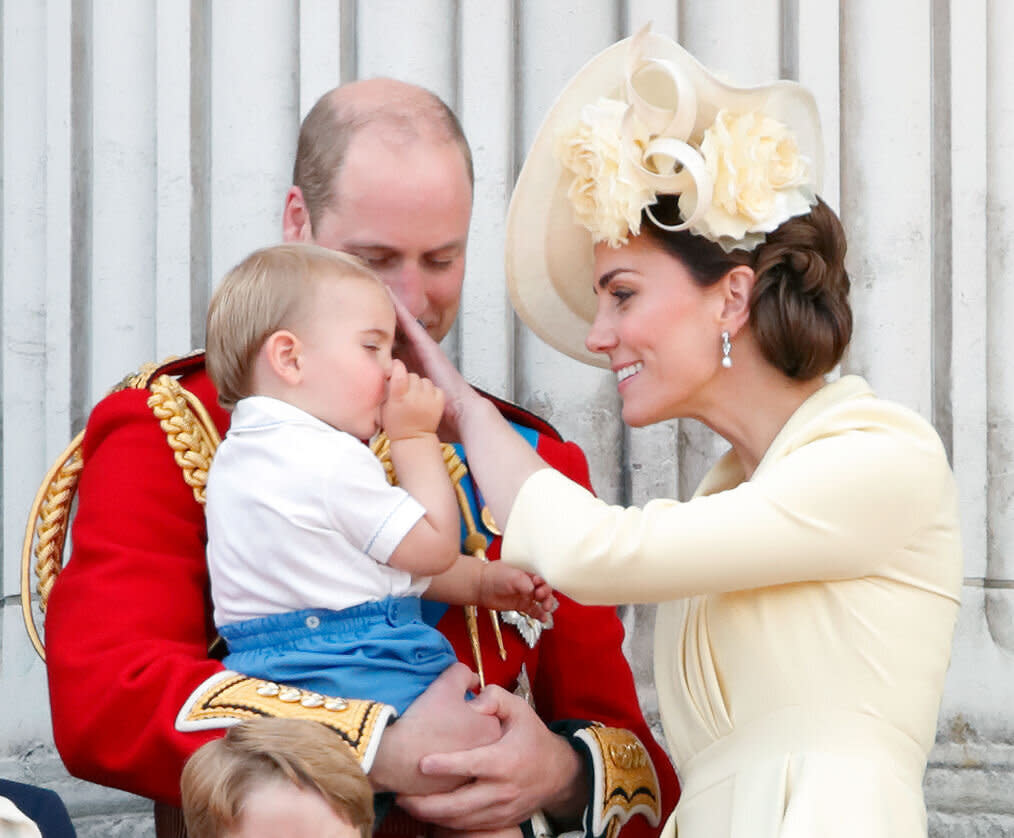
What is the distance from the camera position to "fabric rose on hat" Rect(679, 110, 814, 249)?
2666 millimetres

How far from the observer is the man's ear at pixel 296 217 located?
3.14 meters

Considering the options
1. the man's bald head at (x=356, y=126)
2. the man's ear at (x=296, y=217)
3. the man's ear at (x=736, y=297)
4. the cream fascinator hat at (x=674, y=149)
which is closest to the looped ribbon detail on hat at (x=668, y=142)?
the cream fascinator hat at (x=674, y=149)

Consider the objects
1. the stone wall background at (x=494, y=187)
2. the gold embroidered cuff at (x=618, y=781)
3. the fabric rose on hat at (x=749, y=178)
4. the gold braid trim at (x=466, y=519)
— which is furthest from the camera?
the stone wall background at (x=494, y=187)

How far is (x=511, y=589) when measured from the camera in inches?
111

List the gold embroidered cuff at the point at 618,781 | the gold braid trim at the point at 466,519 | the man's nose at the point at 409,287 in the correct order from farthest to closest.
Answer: the man's nose at the point at 409,287 → the gold braid trim at the point at 466,519 → the gold embroidered cuff at the point at 618,781

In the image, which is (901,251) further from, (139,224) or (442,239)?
(139,224)

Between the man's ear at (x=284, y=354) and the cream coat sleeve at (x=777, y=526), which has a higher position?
the man's ear at (x=284, y=354)

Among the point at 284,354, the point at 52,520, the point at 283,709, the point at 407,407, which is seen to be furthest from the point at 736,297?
the point at 52,520

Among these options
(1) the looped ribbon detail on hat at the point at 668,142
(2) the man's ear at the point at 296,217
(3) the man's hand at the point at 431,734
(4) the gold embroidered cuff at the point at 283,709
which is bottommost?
(3) the man's hand at the point at 431,734

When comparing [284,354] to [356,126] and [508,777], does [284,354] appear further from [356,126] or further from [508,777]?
[508,777]

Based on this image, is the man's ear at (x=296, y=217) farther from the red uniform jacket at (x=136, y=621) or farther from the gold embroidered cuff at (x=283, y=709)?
the gold embroidered cuff at (x=283, y=709)

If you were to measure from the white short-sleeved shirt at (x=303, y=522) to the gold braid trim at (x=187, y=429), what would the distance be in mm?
171

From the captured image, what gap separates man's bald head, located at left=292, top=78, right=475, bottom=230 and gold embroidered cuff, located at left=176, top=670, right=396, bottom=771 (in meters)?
0.94

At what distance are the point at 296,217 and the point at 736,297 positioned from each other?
864mm
